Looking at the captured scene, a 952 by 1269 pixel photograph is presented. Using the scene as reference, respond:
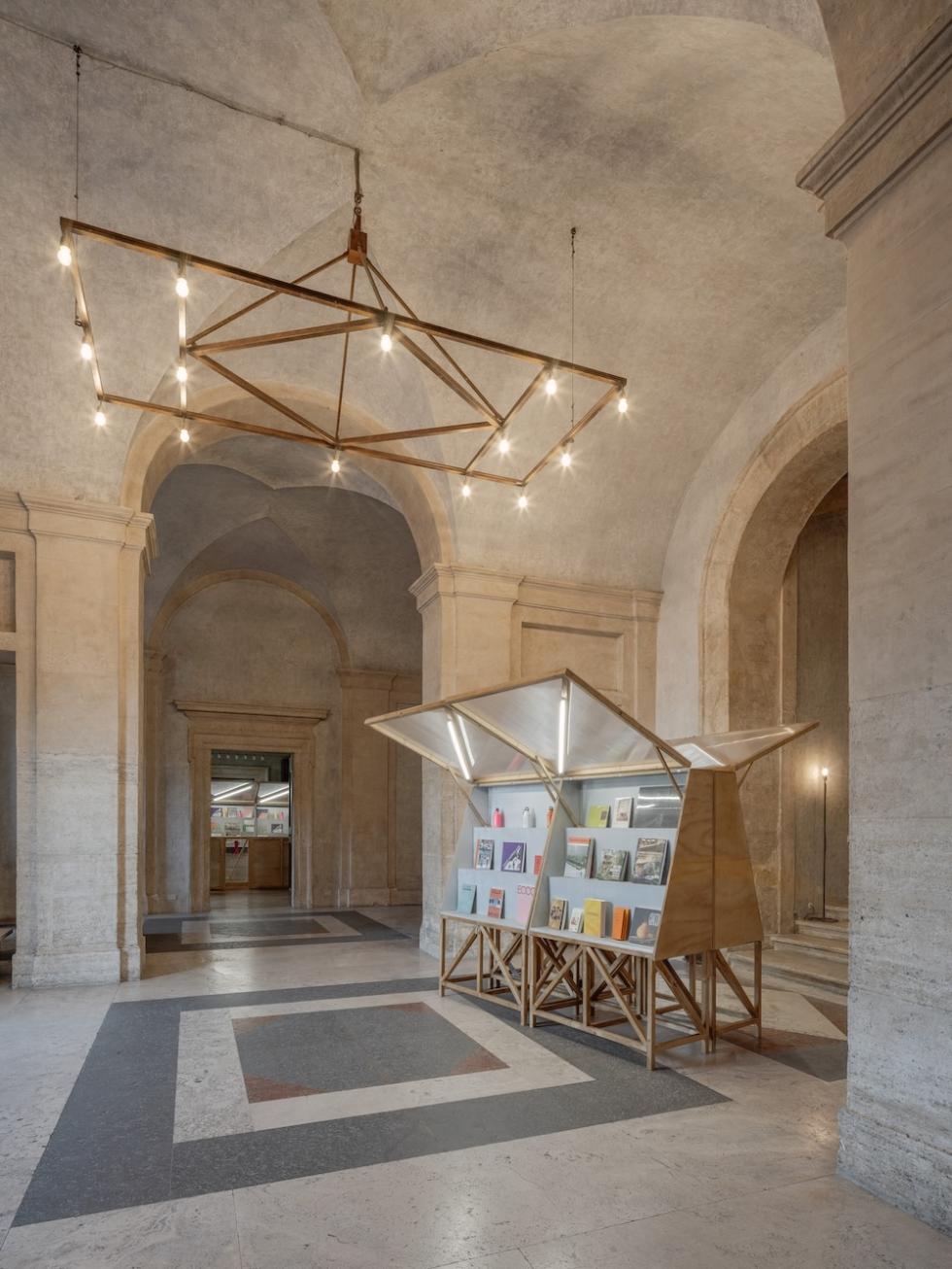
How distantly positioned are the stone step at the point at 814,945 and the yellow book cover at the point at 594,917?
13.6 ft

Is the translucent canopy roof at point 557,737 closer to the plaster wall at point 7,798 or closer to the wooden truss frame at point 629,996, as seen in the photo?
the wooden truss frame at point 629,996

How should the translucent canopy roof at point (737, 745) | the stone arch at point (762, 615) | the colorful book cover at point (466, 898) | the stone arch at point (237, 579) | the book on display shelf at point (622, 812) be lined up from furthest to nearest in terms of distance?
the stone arch at point (237, 579), the stone arch at point (762, 615), the colorful book cover at point (466, 898), the book on display shelf at point (622, 812), the translucent canopy roof at point (737, 745)

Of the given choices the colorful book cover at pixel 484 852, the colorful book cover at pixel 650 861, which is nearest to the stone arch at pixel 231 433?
the colorful book cover at pixel 484 852

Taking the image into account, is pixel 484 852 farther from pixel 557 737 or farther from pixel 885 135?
pixel 885 135

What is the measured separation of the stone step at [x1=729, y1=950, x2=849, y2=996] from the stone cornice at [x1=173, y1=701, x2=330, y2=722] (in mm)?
9623

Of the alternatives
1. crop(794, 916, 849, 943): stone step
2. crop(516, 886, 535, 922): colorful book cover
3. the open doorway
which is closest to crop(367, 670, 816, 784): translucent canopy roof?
crop(516, 886, 535, 922): colorful book cover

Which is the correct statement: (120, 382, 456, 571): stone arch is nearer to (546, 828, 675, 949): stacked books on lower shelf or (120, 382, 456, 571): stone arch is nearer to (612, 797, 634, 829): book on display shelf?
(612, 797, 634, 829): book on display shelf

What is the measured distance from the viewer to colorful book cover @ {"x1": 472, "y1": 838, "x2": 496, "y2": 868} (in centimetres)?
764

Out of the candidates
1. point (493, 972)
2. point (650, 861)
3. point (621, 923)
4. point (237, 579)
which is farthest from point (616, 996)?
point (237, 579)

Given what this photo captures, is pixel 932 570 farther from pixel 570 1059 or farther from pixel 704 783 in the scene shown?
pixel 570 1059

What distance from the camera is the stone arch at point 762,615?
10039 millimetres

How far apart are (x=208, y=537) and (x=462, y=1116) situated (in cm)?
1210

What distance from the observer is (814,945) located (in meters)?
9.36

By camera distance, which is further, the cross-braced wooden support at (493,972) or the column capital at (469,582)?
the column capital at (469,582)
